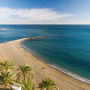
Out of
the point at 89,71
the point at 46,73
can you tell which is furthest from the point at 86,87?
the point at 46,73

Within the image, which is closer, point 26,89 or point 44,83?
point 26,89

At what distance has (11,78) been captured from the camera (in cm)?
1238

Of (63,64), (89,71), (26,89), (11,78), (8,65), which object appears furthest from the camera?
(63,64)

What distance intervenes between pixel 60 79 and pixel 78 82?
4429mm

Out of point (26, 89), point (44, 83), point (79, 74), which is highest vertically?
point (26, 89)

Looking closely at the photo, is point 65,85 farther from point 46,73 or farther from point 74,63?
point 74,63

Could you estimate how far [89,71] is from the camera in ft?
84.0

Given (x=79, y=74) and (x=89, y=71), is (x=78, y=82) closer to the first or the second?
(x=79, y=74)

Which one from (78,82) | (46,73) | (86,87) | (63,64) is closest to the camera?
(86,87)

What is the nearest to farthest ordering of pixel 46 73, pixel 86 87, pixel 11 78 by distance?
pixel 11 78 < pixel 86 87 < pixel 46 73

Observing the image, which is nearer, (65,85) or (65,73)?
(65,85)

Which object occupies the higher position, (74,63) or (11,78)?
(11,78)

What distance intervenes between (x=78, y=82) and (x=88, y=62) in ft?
44.8

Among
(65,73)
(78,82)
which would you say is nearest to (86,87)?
(78,82)
